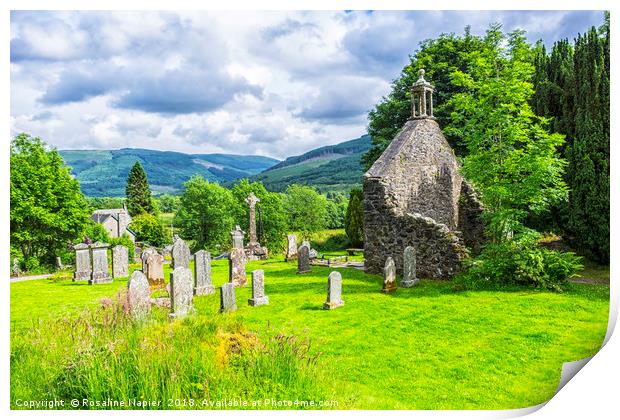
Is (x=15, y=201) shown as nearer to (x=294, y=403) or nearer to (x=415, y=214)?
(x=294, y=403)

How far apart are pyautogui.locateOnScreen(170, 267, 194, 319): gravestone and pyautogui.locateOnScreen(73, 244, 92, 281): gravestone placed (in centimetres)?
642

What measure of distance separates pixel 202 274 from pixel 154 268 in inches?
71.6

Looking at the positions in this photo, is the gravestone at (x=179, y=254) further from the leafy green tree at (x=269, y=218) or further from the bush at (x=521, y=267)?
the leafy green tree at (x=269, y=218)

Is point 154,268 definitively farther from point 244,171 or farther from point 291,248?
point 244,171

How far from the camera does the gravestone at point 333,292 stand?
9906mm

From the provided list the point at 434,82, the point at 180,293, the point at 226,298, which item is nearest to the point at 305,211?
the point at 434,82

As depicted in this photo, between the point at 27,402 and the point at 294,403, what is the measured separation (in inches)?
129

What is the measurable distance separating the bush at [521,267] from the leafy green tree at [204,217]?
77.8 feet

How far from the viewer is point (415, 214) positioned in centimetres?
1315

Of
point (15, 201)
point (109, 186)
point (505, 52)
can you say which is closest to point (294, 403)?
point (15, 201)

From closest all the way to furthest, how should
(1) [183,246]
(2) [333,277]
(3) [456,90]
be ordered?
1. (2) [333,277]
2. (1) [183,246]
3. (3) [456,90]

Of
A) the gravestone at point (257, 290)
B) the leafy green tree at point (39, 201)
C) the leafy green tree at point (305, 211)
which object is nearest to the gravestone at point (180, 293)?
the gravestone at point (257, 290)

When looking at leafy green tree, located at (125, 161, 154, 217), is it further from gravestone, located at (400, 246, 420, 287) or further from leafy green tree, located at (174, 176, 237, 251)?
gravestone, located at (400, 246, 420, 287)

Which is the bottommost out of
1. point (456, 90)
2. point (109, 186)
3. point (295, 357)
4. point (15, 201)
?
point (295, 357)
